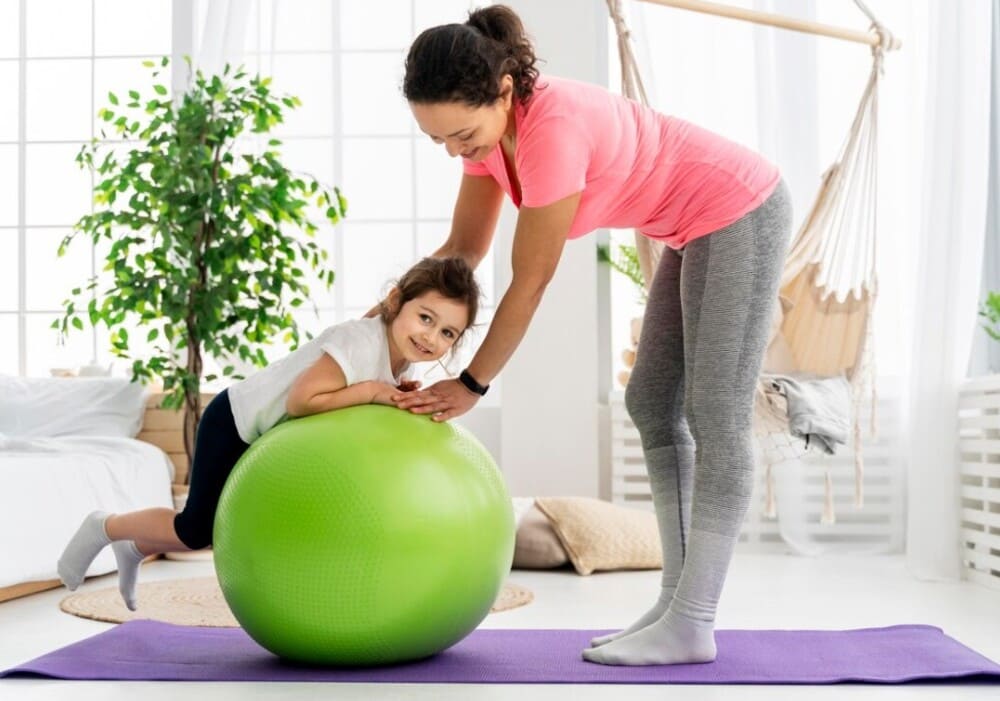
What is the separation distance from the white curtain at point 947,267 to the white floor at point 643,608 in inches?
8.3

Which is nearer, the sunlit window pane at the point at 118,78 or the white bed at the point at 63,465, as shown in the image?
A: the white bed at the point at 63,465

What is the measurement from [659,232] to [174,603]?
60.1 inches

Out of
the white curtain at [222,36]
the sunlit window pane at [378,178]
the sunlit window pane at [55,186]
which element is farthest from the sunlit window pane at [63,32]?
the sunlit window pane at [378,178]

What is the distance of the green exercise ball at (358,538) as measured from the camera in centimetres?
174

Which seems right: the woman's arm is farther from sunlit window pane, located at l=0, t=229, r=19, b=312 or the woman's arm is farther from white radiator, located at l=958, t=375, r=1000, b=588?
sunlit window pane, located at l=0, t=229, r=19, b=312

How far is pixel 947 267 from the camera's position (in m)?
3.42

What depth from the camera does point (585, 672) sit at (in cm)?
187

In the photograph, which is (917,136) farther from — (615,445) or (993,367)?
(615,445)

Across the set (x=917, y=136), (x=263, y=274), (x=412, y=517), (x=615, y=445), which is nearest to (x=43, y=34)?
(x=263, y=274)

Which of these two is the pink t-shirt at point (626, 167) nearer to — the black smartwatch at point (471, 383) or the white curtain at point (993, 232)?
the black smartwatch at point (471, 383)

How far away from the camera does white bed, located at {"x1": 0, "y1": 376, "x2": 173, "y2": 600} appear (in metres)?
2.94

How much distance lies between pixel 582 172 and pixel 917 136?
2.27 meters

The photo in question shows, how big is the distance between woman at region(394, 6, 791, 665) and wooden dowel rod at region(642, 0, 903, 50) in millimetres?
1402

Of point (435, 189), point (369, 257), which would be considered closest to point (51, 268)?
point (369, 257)
